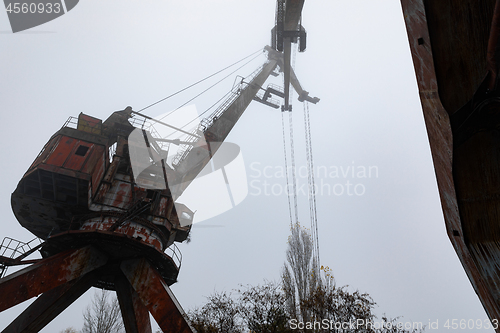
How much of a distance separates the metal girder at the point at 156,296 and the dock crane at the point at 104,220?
0.03m

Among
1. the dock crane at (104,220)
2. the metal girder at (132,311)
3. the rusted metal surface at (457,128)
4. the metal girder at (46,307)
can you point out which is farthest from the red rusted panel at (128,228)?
the rusted metal surface at (457,128)

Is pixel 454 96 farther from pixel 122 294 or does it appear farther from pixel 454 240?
Result: pixel 122 294

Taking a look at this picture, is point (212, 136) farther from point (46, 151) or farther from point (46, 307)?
point (46, 307)

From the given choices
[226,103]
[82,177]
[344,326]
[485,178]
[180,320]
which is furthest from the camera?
[226,103]

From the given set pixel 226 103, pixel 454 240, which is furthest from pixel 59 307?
pixel 454 240

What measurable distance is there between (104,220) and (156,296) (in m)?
3.45

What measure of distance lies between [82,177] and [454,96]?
11384mm

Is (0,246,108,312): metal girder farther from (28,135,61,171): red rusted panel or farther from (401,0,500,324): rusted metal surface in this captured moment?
(401,0,500,324): rusted metal surface

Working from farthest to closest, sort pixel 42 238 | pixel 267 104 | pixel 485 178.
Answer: pixel 267 104 → pixel 42 238 → pixel 485 178

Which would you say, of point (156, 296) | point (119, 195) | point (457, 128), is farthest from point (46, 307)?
point (457, 128)

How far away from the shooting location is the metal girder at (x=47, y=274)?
28.1ft

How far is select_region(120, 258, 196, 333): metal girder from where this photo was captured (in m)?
9.48

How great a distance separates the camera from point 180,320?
31.3ft

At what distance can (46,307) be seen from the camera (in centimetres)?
1029
